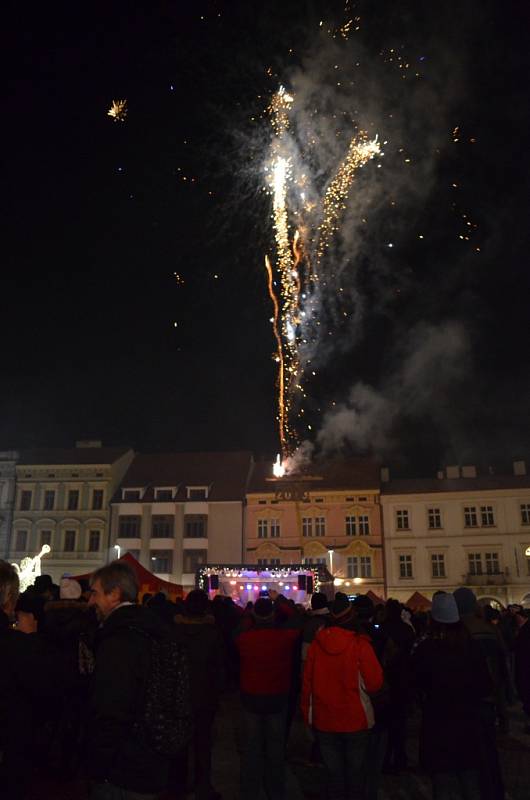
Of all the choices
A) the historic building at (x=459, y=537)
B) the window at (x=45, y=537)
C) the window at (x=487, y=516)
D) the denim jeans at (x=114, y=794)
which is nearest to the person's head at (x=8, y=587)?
the denim jeans at (x=114, y=794)

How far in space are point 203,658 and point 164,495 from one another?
3598 centimetres

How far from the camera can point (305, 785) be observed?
671 cm

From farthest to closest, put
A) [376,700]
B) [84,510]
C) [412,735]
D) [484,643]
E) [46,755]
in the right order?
[84,510], [412,735], [484,643], [46,755], [376,700]

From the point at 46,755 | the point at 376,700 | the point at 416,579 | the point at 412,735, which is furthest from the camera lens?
the point at 416,579

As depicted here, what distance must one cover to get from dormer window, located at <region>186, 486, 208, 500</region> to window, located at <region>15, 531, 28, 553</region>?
1017cm

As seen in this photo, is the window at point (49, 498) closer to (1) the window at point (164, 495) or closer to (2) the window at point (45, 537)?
(2) the window at point (45, 537)

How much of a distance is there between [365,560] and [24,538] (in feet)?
66.3

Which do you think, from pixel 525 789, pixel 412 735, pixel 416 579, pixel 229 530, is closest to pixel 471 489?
pixel 416 579

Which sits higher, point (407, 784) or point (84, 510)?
point (84, 510)

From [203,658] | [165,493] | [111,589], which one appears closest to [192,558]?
[165,493]

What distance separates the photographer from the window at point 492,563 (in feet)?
124

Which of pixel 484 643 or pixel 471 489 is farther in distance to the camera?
pixel 471 489

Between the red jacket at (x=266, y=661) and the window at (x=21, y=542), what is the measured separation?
1532 inches

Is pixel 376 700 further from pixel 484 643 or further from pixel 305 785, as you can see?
pixel 484 643
